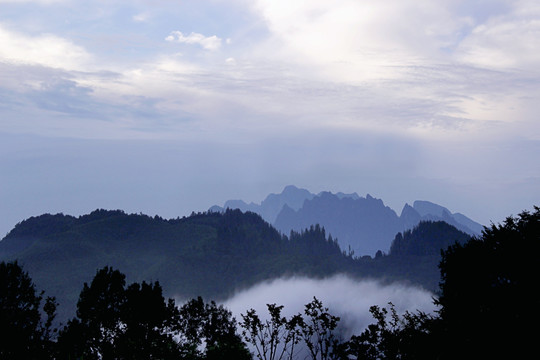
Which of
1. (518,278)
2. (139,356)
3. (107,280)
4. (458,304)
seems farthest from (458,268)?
(107,280)

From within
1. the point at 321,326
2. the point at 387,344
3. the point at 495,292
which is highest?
the point at 495,292

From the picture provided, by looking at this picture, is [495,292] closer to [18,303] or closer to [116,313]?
[116,313]

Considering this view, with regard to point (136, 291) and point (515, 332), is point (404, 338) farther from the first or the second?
point (136, 291)

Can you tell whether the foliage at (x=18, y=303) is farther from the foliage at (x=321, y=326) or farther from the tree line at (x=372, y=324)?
the foliage at (x=321, y=326)

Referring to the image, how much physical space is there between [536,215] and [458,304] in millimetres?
13595

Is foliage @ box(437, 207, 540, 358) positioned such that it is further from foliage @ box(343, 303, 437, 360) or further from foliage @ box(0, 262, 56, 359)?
foliage @ box(0, 262, 56, 359)

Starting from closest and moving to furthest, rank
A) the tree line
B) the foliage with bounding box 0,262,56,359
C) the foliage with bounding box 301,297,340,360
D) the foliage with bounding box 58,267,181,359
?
1. the foliage with bounding box 301,297,340,360
2. the tree line
3. the foliage with bounding box 0,262,56,359
4. the foliage with bounding box 58,267,181,359

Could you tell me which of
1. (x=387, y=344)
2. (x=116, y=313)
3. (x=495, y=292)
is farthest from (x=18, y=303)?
(x=495, y=292)

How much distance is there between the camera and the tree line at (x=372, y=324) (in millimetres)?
34438

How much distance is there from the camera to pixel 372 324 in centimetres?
3394

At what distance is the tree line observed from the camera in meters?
34.4

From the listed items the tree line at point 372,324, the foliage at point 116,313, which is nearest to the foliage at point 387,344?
the tree line at point 372,324

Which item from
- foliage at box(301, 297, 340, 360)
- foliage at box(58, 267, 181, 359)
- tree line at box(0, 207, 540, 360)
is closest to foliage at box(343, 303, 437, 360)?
tree line at box(0, 207, 540, 360)

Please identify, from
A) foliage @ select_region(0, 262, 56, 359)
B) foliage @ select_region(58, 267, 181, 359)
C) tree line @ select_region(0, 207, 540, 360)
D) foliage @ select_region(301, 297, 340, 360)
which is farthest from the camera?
foliage @ select_region(58, 267, 181, 359)
